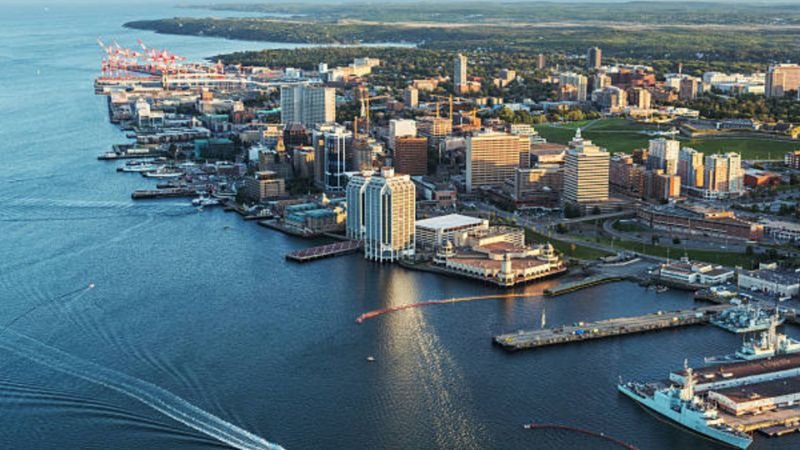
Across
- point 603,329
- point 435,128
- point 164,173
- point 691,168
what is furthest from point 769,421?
point 435,128

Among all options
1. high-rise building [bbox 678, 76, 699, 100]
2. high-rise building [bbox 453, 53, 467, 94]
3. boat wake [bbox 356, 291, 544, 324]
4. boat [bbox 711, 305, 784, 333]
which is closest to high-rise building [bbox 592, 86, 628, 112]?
high-rise building [bbox 678, 76, 699, 100]

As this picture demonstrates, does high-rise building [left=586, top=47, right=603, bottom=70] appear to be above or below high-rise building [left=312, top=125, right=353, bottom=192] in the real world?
above

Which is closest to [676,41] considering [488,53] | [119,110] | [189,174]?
[488,53]

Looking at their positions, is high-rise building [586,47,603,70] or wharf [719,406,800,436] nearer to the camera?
wharf [719,406,800,436]

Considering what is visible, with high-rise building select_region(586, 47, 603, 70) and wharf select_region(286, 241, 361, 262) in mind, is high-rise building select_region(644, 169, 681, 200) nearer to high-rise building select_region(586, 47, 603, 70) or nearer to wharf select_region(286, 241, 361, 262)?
wharf select_region(286, 241, 361, 262)

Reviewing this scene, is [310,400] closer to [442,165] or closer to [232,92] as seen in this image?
[442,165]

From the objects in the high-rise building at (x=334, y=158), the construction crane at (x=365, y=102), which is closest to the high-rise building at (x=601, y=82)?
the construction crane at (x=365, y=102)
